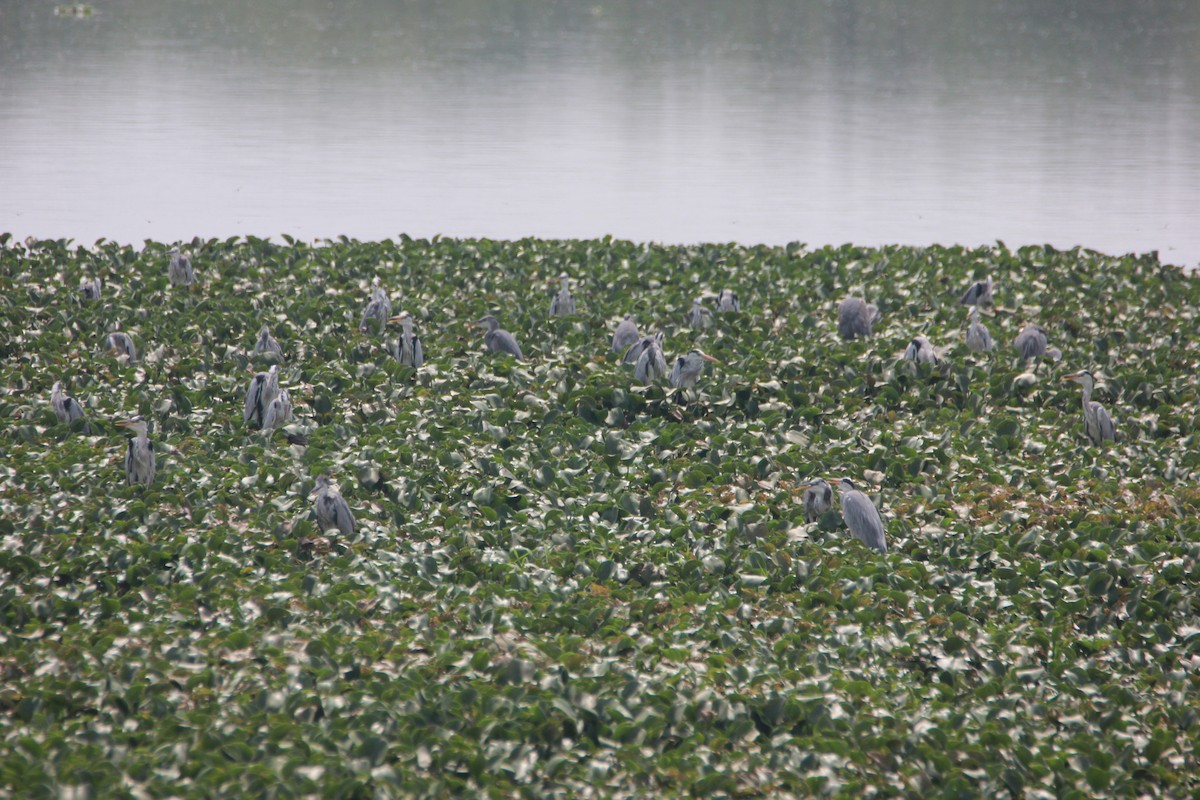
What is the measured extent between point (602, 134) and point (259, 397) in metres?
13.3

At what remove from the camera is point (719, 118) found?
2044 centimetres

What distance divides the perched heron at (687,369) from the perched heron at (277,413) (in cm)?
211

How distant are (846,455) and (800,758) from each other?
2637 millimetres

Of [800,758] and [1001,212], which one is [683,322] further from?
[1001,212]

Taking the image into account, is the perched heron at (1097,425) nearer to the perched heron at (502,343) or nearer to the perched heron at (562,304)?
the perched heron at (502,343)

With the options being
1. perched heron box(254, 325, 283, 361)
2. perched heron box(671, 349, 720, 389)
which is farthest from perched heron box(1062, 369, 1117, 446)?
perched heron box(254, 325, 283, 361)

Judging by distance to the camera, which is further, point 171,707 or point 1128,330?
point 1128,330

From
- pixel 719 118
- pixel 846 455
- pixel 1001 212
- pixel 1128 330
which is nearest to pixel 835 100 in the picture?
pixel 719 118

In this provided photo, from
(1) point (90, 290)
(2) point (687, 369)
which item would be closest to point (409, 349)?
(2) point (687, 369)

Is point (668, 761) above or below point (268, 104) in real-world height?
below

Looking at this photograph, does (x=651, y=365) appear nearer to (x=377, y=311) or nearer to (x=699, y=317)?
(x=699, y=317)

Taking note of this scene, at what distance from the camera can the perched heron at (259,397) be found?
662 cm

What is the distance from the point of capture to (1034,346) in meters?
7.88

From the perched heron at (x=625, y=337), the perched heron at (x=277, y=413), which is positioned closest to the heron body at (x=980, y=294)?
the perched heron at (x=625, y=337)
